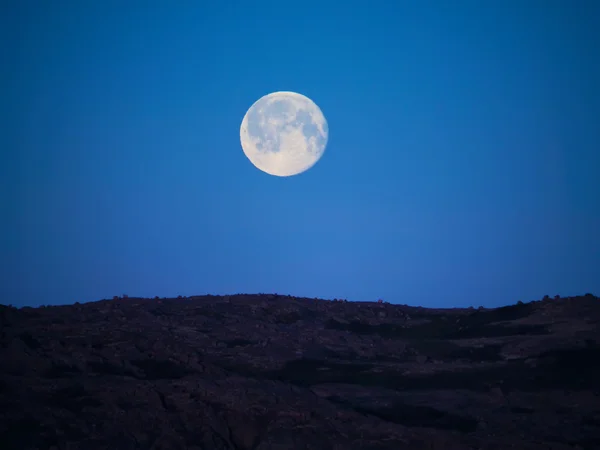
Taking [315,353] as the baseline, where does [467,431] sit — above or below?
below

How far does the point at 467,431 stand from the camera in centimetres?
890

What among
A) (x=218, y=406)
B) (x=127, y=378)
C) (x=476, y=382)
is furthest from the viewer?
(x=476, y=382)

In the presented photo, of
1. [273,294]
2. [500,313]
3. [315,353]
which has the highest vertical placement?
[273,294]

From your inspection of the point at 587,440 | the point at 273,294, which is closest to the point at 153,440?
the point at 587,440

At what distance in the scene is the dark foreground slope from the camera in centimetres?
858

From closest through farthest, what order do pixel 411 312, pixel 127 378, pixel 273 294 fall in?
pixel 127 378
pixel 411 312
pixel 273 294

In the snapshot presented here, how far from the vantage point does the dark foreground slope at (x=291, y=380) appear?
858 cm

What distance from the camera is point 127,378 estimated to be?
10836 millimetres

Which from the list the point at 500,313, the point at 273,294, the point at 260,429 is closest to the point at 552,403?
the point at 260,429

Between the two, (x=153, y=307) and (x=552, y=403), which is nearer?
(x=552, y=403)

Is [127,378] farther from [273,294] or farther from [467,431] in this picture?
[273,294]

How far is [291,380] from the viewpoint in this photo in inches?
Result: 477

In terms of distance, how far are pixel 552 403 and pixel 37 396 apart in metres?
10.6

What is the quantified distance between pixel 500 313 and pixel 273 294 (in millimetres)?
9744
